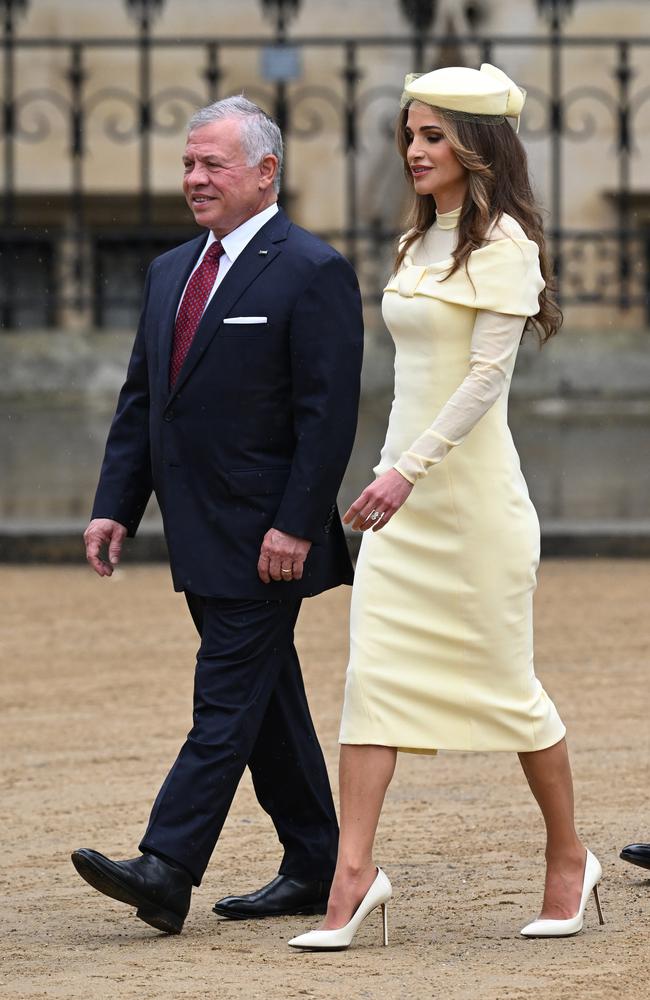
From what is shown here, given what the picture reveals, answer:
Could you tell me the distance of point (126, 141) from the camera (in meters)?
14.4

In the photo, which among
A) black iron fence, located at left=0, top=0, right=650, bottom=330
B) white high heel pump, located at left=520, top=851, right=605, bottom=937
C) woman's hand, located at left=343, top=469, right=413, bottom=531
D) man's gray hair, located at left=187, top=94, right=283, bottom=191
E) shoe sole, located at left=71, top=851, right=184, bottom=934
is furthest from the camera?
black iron fence, located at left=0, top=0, right=650, bottom=330

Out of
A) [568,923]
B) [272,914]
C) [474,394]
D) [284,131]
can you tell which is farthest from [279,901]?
[284,131]

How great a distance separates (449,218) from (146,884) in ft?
4.49

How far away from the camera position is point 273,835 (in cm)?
483

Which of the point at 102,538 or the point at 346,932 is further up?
the point at 102,538

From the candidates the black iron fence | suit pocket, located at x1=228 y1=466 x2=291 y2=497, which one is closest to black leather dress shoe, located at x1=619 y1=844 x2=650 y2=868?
suit pocket, located at x1=228 y1=466 x2=291 y2=497

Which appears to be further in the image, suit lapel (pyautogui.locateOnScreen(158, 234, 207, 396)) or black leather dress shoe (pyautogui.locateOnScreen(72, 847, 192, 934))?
suit lapel (pyautogui.locateOnScreen(158, 234, 207, 396))

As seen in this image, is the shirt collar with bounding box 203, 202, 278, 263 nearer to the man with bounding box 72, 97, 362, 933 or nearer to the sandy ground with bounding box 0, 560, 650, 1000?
the man with bounding box 72, 97, 362, 933

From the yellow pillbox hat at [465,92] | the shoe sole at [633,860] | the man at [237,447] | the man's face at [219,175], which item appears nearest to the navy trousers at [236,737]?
the man at [237,447]

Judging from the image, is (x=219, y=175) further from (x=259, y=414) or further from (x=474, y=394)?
(x=474, y=394)

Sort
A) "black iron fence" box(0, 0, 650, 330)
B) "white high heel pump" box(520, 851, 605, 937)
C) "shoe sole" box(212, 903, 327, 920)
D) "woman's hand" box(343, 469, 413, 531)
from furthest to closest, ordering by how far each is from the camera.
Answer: "black iron fence" box(0, 0, 650, 330), "shoe sole" box(212, 903, 327, 920), "white high heel pump" box(520, 851, 605, 937), "woman's hand" box(343, 469, 413, 531)

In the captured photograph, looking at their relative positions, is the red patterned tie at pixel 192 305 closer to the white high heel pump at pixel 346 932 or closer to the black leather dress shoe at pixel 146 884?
the black leather dress shoe at pixel 146 884

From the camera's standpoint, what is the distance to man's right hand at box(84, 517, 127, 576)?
416 centimetres

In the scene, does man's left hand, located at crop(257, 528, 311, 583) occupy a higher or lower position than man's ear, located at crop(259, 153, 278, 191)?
lower
